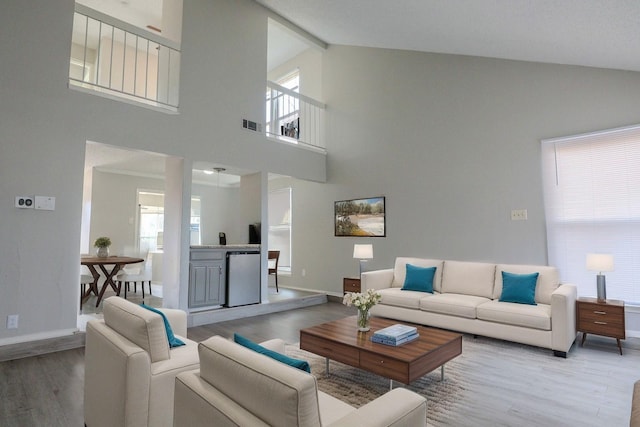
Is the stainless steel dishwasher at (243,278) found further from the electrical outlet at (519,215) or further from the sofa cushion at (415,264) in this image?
the electrical outlet at (519,215)

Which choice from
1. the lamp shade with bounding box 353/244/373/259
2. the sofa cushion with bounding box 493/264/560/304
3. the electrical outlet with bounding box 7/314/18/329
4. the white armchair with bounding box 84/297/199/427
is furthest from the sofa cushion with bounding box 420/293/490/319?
the electrical outlet with bounding box 7/314/18/329

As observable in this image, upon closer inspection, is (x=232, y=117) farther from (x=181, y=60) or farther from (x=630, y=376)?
(x=630, y=376)

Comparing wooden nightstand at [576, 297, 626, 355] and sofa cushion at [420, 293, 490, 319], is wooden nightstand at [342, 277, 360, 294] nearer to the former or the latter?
sofa cushion at [420, 293, 490, 319]

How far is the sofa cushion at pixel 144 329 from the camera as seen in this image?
5.91 ft

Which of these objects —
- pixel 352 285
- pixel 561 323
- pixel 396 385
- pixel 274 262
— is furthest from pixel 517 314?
pixel 274 262

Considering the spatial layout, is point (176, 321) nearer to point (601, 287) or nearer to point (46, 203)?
point (46, 203)

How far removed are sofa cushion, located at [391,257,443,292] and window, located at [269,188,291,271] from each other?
118 inches

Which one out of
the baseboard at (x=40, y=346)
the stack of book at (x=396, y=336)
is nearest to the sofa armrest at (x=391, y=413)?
the stack of book at (x=396, y=336)

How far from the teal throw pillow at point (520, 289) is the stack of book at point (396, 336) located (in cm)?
176

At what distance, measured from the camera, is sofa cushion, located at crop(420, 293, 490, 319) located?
13.3 feet

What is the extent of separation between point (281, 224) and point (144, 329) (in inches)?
240

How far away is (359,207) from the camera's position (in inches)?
252

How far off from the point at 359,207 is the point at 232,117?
2.74 meters

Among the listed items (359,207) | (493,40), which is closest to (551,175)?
(493,40)
